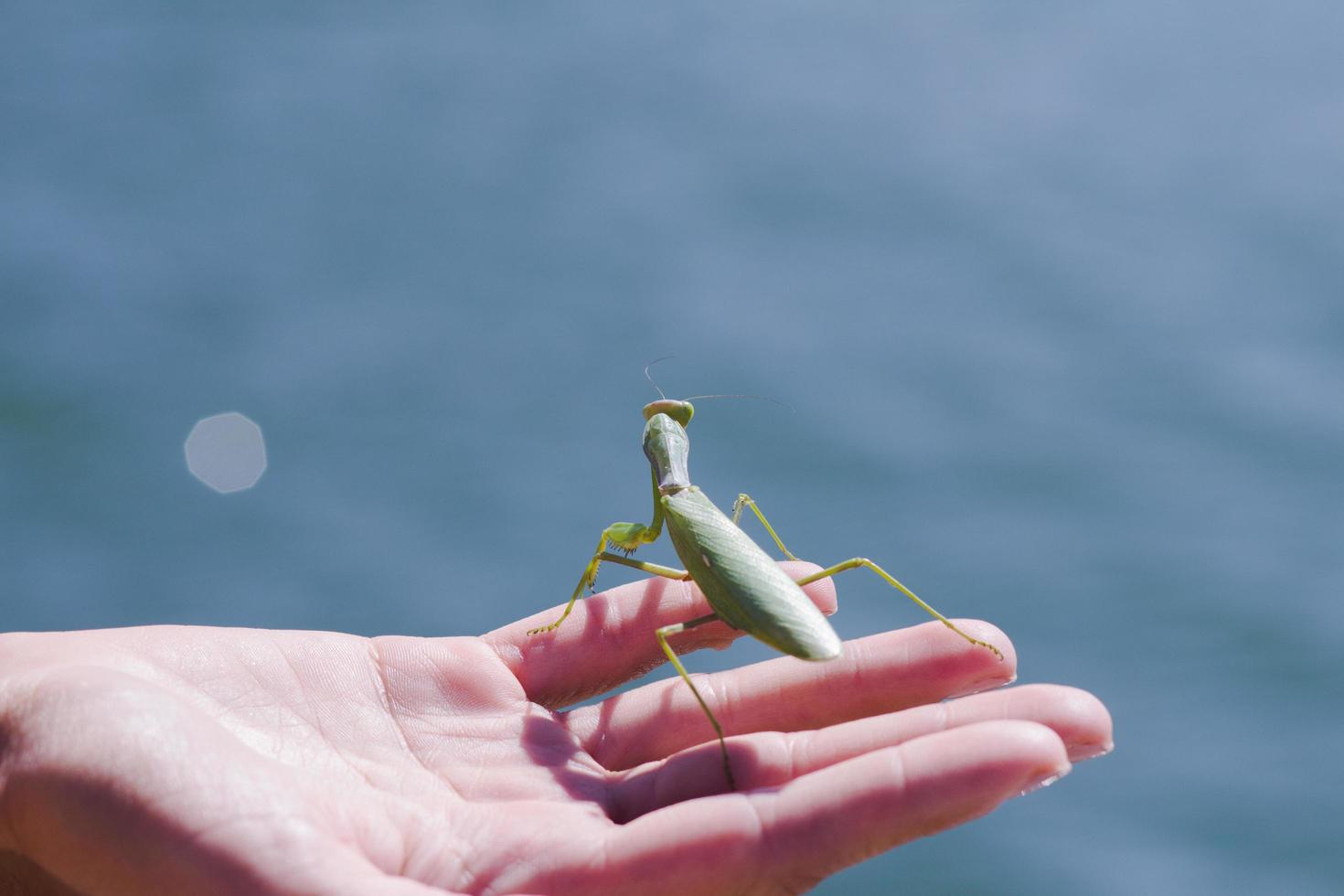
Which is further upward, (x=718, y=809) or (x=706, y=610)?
(x=706, y=610)

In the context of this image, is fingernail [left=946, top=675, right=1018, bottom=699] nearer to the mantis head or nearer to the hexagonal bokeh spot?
the mantis head

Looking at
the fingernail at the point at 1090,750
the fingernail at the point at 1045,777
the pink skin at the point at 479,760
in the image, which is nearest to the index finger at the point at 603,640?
the pink skin at the point at 479,760

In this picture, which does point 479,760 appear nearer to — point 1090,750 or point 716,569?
point 716,569

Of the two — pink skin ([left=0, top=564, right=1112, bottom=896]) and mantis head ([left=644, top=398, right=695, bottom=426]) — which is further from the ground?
mantis head ([left=644, top=398, right=695, bottom=426])

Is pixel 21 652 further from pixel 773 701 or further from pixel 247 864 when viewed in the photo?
pixel 773 701

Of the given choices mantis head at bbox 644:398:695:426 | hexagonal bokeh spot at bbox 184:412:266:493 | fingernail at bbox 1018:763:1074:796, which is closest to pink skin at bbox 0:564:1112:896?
fingernail at bbox 1018:763:1074:796

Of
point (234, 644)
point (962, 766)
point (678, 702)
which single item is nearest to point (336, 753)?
point (234, 644)

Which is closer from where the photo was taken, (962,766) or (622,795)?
(962,766)
